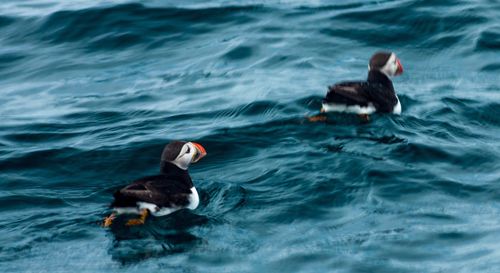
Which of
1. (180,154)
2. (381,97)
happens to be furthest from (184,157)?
(381,97)

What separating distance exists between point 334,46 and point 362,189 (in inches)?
212

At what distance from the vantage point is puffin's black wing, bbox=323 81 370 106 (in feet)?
36.4

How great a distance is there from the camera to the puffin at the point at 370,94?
1112 cm

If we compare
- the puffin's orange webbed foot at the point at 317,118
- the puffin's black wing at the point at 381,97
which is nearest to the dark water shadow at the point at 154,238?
the puffin's orange webbed foot at the point at 317,118

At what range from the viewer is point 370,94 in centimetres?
1137

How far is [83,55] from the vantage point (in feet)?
49.6

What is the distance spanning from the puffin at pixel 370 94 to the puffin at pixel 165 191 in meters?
1.94

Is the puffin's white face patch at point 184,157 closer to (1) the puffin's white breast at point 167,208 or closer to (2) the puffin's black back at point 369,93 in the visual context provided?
(1) the puffin's white breast at point 167,208

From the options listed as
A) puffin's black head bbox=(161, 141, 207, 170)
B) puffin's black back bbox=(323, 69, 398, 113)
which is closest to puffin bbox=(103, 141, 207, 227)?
puffin's black head bbox=(161, 141, 207, 170)

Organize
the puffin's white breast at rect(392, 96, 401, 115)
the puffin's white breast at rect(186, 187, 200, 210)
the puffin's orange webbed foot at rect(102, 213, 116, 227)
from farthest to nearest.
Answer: the puffin's white breast at rect(392, 96, 401, 115) < the puffin's white breast at rect(186, 187, 200, 210) < the puffin's orange webbed foot at rect(102, 213, 116, 227)

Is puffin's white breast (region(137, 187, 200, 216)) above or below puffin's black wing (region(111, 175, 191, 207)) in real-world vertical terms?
below

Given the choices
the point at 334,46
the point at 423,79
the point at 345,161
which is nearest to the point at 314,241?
the point at 345,161

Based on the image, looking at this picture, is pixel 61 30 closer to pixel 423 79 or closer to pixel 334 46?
pixel 334 46

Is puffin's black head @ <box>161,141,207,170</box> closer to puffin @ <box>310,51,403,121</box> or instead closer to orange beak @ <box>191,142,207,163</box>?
orange beak @ <box>191,142,207,163</box>
